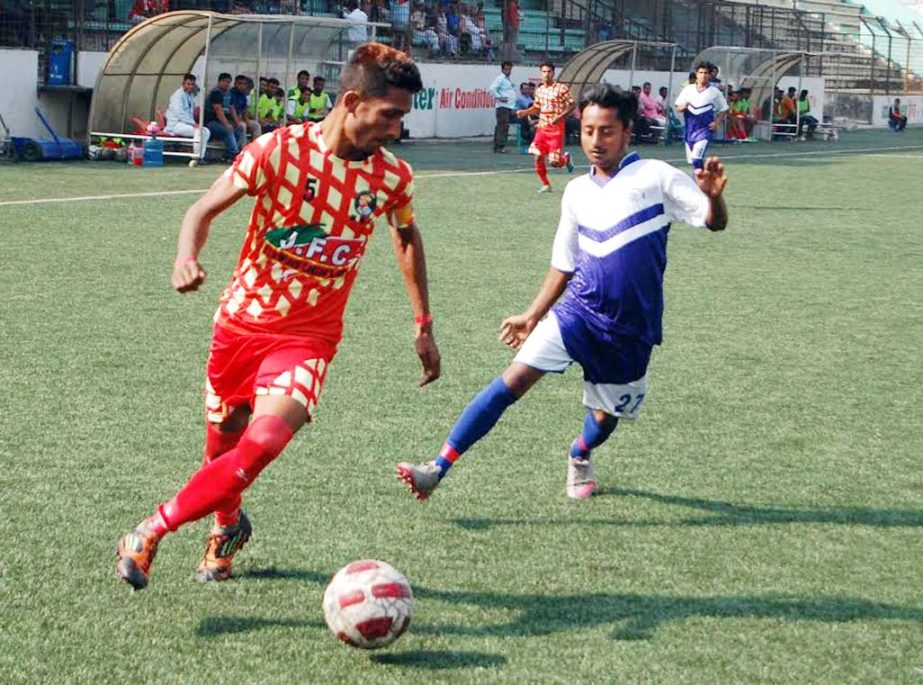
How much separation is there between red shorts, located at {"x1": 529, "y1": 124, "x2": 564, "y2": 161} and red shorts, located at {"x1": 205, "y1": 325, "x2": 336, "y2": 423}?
17080 millimetres

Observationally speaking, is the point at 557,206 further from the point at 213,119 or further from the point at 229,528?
the point at 229,528

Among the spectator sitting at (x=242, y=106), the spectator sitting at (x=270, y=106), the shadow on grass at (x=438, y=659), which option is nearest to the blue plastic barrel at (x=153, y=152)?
the spectator sitting at (x=242, y=106)

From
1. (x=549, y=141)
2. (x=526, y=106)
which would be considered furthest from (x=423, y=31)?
(x=549, y=141)

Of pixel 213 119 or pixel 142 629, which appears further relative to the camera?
pixel 213 119

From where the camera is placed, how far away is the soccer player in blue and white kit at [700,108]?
72.6ft

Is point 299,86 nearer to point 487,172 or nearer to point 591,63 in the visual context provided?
point 487,172

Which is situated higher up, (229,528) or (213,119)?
(213,119)

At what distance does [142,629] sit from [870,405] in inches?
198

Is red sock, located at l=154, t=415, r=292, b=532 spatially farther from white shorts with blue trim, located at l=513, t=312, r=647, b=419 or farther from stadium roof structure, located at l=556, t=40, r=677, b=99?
stadium roof structure, located at l=556, t=40, r=677, b=99

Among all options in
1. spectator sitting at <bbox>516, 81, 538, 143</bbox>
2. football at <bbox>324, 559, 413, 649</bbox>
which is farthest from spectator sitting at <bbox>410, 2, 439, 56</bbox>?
football at <bbox>324, 559, 413, 649</bbox>

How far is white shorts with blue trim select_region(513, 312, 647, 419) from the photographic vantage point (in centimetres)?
628

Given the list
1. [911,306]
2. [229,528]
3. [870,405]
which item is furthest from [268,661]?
[911,306]

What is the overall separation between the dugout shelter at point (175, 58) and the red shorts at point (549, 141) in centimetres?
382

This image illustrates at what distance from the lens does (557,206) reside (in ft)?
63.0
